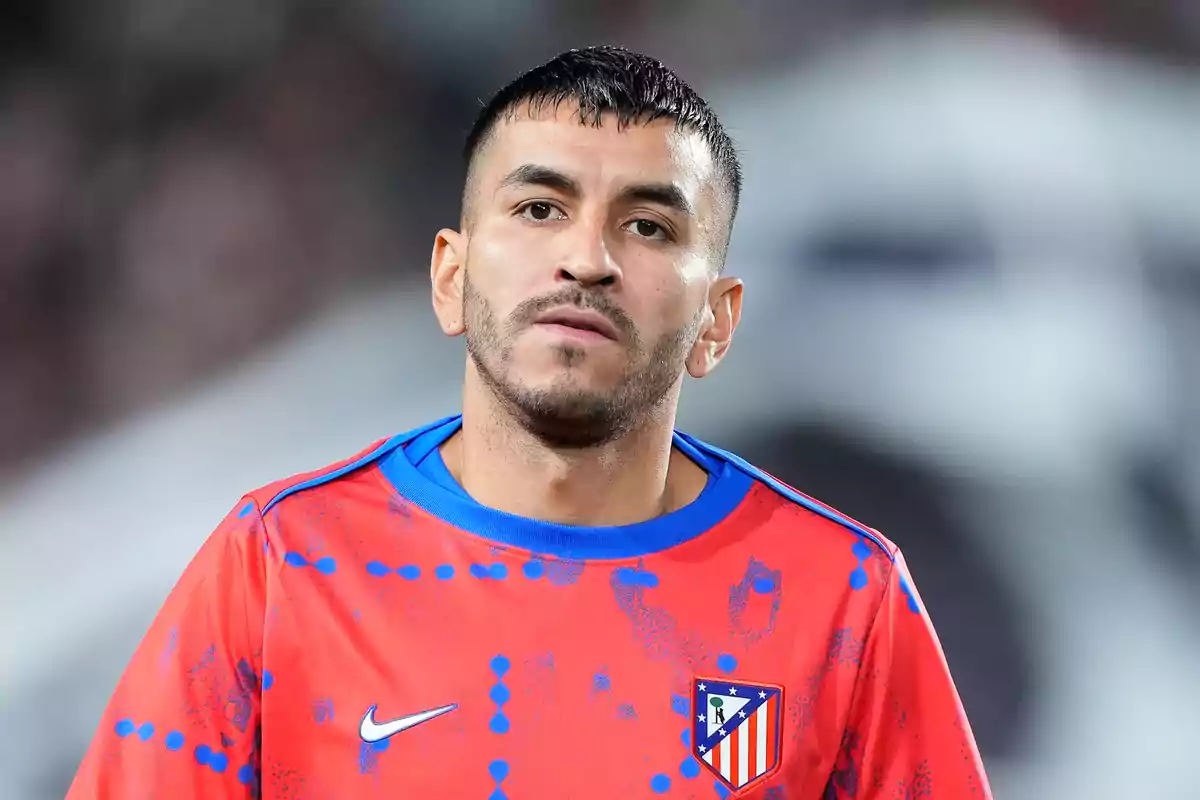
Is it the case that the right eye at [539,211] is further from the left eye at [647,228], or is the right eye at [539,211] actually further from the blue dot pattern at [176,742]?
the blue dot pattern at [176,742]

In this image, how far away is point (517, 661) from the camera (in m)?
1.55

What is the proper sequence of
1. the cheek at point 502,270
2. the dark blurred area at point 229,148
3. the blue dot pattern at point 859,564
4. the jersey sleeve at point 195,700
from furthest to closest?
the dark blurred area at point 229,148
the blue dot pattern at point 859,564
the cheek at point 502,270
the jersey sleeve at point 195,700

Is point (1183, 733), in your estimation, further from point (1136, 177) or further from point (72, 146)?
point (72, 146)

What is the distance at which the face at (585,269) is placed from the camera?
1540 mm

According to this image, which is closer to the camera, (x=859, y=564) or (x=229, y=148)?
(x=859, y=564)

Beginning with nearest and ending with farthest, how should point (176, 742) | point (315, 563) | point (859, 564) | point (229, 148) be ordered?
point (176, 742) → point (315, 563) → point (859, 564) → point (229, 148)

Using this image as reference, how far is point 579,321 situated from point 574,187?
0.19 metres

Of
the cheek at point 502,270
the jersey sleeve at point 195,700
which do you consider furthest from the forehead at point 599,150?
the jersey sleeve at point 195,700

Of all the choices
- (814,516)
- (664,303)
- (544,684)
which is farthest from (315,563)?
(814,516)

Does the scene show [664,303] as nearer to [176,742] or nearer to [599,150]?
[599,150]

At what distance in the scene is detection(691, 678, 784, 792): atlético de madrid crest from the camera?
155 cm

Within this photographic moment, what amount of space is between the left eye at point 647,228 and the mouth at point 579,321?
0.15m

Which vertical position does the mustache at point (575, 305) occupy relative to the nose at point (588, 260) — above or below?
below

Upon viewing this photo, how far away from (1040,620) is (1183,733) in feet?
1.03
